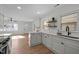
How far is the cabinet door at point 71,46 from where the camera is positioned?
2121mm

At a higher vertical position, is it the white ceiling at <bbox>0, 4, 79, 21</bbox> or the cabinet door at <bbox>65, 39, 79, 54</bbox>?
the white ceiling at <bbox>0, 4, 79, 21</bbox>

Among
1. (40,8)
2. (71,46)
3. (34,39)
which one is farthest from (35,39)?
(71,46)

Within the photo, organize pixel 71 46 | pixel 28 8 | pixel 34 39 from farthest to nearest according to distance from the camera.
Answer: pixel 34 39
pixel 28 8
pixel 71 46

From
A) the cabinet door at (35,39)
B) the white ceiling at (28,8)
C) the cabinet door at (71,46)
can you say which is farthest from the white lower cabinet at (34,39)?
the cabinet door at (71,46)

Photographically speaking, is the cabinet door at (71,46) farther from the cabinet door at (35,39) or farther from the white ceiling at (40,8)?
the cabinet door at (35,39)

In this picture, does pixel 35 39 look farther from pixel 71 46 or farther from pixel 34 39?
pixel 71 46

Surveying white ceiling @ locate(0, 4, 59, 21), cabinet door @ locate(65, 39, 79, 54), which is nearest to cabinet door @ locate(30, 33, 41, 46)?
white ceiling @ locate(0, 4, 59, 21)

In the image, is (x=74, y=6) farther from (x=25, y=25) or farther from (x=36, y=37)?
(x=25, y=25)

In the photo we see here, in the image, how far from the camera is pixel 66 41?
2.54 metres

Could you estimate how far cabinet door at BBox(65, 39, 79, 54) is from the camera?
6.96ft

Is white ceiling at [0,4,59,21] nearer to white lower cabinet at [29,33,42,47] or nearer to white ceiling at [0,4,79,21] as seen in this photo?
white ceiling at [0,4,79,21]

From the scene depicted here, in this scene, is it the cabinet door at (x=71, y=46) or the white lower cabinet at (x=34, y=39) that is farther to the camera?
the white lower cabinet at (x=34, y=39)

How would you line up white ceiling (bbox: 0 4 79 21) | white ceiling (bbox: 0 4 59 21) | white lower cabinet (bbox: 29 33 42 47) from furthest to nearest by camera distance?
white lower cabinet (bbox: 29 33 42 47), white ceiling (bbox: 0 4 59 21), white ceiling (bbox: 0 4 79 21)

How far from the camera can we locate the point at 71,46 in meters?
2.32
